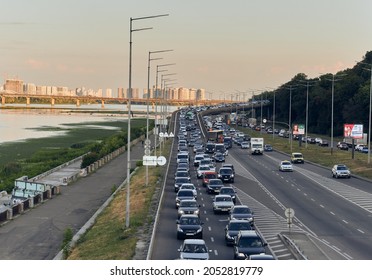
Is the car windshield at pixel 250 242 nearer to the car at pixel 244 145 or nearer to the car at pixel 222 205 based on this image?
the car at pixel 222 205

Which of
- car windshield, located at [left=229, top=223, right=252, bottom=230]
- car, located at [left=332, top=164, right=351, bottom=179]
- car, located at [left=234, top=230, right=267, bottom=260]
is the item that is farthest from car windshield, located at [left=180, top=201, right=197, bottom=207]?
car, located at [left=332, top=164, right=351, bottom=179]

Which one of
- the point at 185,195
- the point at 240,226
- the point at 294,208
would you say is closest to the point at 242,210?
the point at 240,226

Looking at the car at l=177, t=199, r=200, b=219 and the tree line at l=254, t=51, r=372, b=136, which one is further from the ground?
the tree line at l=254, t=51, r=372, b=136

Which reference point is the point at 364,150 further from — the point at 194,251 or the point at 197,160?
the point at 194,251

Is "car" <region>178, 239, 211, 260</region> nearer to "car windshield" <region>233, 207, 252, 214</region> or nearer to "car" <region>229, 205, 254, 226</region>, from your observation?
"car" <region>229, 205, 254, 226</region>

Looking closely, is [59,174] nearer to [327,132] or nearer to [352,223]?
[352,223]
